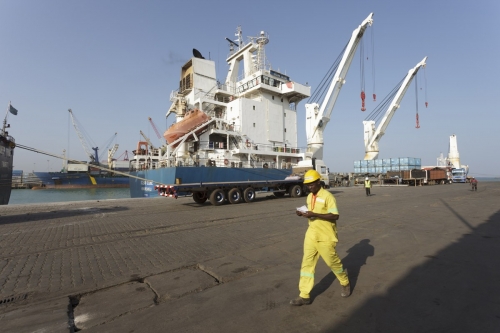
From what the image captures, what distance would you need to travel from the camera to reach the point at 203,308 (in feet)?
9.77

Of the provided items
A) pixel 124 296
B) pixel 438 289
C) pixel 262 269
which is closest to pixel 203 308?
pixel 124 296

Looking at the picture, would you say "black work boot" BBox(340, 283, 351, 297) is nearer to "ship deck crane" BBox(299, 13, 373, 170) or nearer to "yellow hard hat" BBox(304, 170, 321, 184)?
"yellow hard hat" BBox(304, 170, 321, 184)

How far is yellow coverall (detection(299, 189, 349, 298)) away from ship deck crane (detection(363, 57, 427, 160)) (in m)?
45.2

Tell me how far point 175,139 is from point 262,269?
1482 centimetres

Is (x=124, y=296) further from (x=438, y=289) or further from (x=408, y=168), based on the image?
(x=408, y=168)

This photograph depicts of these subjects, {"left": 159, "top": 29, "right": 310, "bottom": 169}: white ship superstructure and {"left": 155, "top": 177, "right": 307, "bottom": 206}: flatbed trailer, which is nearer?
{"left": 155, "top": 177, "right": 307, "bottom": 206}: flatbed trailer

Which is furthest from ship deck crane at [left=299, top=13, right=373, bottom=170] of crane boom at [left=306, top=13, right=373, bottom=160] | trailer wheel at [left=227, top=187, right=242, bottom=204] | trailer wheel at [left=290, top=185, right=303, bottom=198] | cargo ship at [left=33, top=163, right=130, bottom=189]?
cargo ship at [left=33, top=163, right=130, bottom=189]

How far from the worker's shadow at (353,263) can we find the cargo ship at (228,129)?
9.66 meters

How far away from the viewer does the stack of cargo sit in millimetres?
39375

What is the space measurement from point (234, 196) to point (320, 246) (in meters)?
11.4

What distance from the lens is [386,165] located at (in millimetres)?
41312


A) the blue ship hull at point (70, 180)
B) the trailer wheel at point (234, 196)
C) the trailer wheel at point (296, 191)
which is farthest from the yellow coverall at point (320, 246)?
the blue ship hull at point (70, 180)

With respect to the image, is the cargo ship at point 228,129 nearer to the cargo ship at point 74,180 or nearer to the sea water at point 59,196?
the sea water at point 59,196

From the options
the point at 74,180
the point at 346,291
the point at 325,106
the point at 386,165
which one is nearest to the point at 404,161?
the point at 386,165
